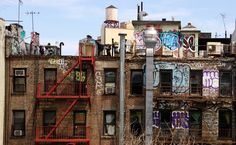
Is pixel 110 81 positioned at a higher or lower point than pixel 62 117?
higher

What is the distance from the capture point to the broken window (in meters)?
34.1

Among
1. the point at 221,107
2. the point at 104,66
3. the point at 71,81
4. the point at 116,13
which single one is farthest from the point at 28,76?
the point at 116,13

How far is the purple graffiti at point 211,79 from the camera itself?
33.5 meters

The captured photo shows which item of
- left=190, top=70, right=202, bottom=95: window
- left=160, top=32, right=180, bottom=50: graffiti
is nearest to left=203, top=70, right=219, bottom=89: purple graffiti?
left=190, top=70, right=202, bottom=95: window

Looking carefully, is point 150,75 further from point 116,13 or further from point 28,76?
point 116,13

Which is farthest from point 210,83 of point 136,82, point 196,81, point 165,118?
point 136,82

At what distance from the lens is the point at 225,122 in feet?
111

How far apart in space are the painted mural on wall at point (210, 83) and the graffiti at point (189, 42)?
375cm

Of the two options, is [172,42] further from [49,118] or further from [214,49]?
[49,118]

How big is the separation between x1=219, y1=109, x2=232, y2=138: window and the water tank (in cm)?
2280

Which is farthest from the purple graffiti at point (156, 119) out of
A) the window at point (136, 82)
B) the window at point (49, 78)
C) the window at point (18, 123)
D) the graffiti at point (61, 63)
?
the window at point (18, 123)

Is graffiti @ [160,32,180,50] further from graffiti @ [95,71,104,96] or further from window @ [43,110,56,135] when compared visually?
window @ [43,110,56,135]

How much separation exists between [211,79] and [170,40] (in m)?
4.58

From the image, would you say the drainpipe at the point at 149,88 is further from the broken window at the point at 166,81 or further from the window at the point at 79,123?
the window at the point at 79,123
